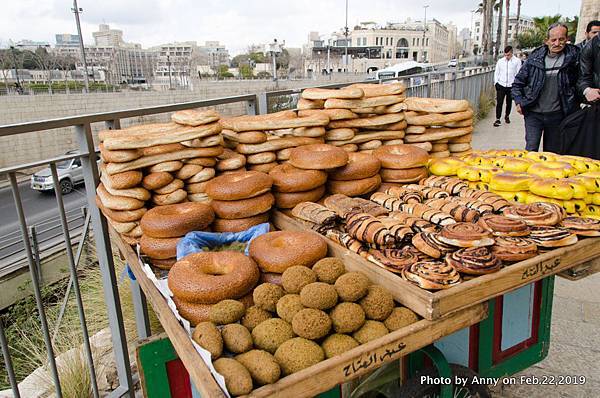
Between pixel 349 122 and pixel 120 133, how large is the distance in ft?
5.01

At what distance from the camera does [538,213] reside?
213cm

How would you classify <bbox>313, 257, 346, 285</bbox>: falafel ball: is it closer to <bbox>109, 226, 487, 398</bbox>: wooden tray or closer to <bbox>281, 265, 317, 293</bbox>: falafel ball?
<bbox>281, 265, 317, 293</bbox>: falafel ball

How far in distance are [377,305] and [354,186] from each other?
118cm

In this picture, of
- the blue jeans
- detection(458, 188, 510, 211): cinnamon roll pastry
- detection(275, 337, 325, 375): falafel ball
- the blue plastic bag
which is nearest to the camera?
detection(275, 337, 325, 375): falafel ball

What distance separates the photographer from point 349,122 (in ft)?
10.3

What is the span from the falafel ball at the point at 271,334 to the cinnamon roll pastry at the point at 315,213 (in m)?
0.82

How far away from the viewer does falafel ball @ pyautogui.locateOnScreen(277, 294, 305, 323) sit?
1493 mm

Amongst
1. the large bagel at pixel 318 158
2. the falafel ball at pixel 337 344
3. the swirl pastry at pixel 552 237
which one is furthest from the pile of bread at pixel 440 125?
the falafel ball at pixel 337 344

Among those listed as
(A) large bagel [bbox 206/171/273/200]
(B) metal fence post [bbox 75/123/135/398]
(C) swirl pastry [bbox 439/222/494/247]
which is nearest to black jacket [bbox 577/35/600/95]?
(C) swirl pastry [bbox 439/222/494/247]

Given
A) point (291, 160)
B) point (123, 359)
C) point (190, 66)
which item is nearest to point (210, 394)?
point (291, 160)

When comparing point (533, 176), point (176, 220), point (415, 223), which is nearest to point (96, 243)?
point (176, 220)

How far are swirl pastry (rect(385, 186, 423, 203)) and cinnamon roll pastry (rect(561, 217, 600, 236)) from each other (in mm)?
717

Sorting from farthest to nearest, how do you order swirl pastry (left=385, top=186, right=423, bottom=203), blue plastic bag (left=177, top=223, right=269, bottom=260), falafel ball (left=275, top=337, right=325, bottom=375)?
swirl pastry (left=385, top=186, right=423, bottom=203)
blue plastic bag (left=177, top=223, right=269, bottom=260)
falafel ball (left=275, top=337, right=325, bottom=375)

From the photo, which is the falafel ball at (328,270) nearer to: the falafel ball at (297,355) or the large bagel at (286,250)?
the large bagel at (286,250)
